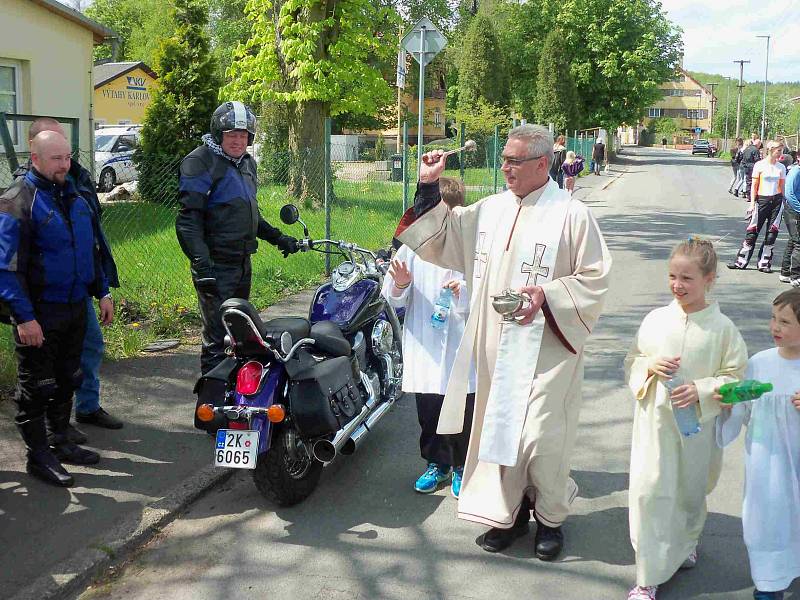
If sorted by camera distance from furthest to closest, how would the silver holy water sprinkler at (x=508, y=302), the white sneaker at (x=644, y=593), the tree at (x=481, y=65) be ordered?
Answer: the tree at (x=481, y=65)
the silver holy water sprinkler at (x=508, y=302)
the white sneaker at (x=644, y=593)

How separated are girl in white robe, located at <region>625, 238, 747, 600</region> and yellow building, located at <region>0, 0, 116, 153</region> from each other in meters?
13.9

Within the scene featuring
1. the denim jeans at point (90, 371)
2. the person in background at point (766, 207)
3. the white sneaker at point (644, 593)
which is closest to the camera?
the white sneaker at point (644, 593)

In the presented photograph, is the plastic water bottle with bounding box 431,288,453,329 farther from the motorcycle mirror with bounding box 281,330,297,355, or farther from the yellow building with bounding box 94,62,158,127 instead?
the yellow building with bounding box 94,62,158,127

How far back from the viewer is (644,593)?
3607 mm

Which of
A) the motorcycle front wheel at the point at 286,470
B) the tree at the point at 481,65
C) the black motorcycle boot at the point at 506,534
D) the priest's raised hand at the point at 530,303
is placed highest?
the tree at the point at 481,65

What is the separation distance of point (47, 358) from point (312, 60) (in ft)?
38.3

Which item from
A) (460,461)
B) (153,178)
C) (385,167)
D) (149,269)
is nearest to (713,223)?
(385,167)

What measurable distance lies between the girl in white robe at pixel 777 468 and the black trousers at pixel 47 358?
354 cm

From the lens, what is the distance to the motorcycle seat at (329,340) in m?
4.89

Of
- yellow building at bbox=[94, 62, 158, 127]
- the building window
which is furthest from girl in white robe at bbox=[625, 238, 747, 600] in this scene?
yellow building at bbox=[94, 62, 158, 127]

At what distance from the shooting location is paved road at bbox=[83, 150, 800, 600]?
12.6ft

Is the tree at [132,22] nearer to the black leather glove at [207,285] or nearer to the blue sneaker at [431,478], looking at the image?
the black leather glove at [207,285]

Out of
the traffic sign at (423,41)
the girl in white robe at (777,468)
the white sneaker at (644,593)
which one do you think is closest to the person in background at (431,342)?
the white sneaker at (644,593)

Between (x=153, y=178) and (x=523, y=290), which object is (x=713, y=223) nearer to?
(x=153, y=178)
